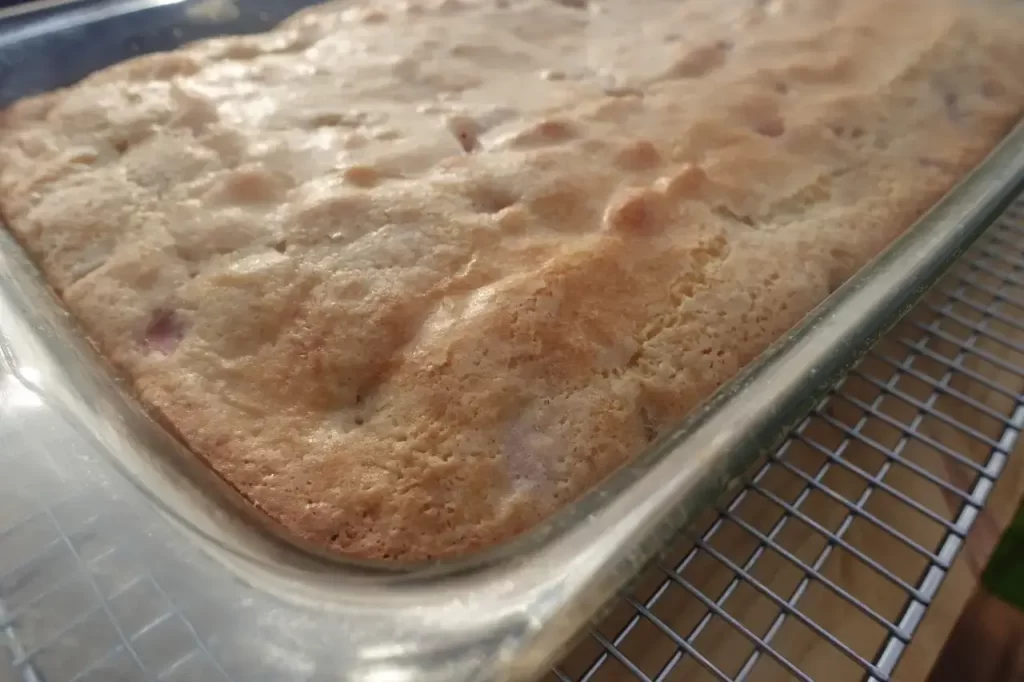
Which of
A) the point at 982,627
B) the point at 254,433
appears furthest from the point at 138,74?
the point at 982,627

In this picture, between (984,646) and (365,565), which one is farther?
(984,646)

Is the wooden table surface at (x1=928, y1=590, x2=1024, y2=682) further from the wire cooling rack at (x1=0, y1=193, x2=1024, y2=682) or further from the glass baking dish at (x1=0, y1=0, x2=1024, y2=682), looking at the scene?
the glass baking dish at (x1=0, y1=0, x2=1024, y2=682)

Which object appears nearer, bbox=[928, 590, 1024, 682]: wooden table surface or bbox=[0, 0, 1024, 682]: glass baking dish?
bbox=[0, 0, 1024, 682]: glass baking dish

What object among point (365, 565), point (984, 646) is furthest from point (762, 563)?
point (365, 565)

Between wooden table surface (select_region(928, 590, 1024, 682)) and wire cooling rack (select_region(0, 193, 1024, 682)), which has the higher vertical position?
wire cooling rack (select_region(0, 193, 1024, 682))

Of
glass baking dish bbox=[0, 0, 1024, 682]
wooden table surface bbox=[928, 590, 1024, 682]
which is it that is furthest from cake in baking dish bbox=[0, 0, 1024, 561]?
wooden table surface bbox=[928, 590, 1024, 682]

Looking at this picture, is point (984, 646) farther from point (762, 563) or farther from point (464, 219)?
point (464, 219)

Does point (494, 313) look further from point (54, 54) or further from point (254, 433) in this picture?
point (54, 54)
